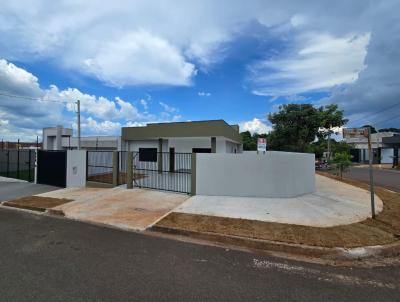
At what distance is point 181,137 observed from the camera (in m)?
21.3

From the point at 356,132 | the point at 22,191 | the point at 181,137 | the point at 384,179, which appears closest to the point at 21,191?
the point at 22,191

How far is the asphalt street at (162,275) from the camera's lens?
372cm

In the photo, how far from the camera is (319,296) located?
376cm

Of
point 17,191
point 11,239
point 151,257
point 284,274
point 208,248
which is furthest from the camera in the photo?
point 17,191

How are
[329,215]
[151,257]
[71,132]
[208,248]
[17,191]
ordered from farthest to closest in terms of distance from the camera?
[71,132] → [17,191] → [329,215] → [208,248] → [151,257]

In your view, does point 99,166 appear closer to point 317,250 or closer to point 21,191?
point 21,191

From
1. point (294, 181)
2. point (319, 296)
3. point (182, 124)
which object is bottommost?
point (319, 296)

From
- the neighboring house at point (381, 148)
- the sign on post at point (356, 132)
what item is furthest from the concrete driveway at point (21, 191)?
the neighboring house at point (381, 148)

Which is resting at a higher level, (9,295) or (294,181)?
(294,181)

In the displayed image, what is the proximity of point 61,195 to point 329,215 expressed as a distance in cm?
1089

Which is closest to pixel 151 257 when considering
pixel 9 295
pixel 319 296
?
pixel 9 295

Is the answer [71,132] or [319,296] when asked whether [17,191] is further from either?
[71,132]

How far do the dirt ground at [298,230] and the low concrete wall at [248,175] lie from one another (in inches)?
136

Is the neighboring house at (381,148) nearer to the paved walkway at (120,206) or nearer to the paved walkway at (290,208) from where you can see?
the paved walkway at (290,208)
